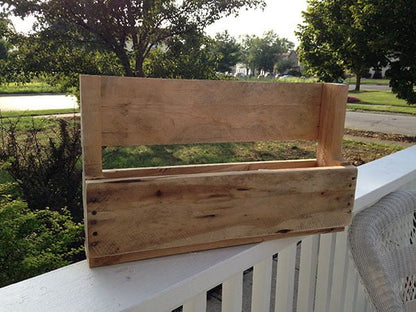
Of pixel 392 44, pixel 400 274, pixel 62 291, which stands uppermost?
pixel 392 44

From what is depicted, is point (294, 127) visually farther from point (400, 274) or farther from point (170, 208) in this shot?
point (400, 274)

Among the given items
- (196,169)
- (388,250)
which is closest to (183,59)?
(196,169)

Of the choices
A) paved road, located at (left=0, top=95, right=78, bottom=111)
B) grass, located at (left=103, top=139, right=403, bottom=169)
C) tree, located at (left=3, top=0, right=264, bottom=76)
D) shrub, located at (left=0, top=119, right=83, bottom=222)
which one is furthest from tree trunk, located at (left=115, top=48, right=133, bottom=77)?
paved road, located at (left=0, top=95, right=78, bottom=111)

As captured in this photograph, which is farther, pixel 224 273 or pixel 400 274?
pixel 400 274

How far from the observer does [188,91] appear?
85 cm

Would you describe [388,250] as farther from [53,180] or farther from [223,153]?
[223,153]

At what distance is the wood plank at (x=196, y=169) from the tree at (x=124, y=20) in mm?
4955

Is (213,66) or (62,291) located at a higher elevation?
(213,66)

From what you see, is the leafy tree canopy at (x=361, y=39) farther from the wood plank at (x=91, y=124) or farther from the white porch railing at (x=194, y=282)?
the wood plank at (x=91, y=124)

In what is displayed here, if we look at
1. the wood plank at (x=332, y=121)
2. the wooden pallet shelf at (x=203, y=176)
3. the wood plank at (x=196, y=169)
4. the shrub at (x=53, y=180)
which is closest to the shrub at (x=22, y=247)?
the shrub at (x=53, y=180)

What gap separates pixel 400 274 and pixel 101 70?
5502 millimetres

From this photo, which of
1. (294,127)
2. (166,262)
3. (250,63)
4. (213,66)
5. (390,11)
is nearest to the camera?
(166,262)

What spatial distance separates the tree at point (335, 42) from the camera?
24.9 ft

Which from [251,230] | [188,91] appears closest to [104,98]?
[188,91]
